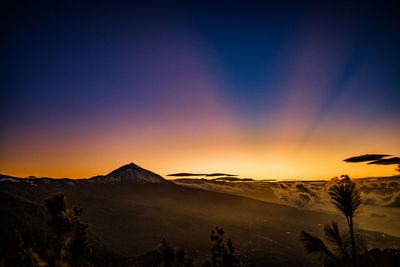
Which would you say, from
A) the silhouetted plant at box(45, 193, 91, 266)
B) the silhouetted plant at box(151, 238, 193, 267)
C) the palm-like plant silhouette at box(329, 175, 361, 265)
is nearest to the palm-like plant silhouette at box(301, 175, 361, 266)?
the palm-like plant silhouette at box(329, 175, 361, 265)

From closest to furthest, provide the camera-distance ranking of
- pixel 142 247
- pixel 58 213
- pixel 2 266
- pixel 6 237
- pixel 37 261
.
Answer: pixel 2 266
pixel 37 261
pixel 58 213
pixel 6 237
pixel 142 247

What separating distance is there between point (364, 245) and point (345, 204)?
4.93 ft

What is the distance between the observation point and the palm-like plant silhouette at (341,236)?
293 inches

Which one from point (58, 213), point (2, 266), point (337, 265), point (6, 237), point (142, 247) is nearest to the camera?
point (2, 266)

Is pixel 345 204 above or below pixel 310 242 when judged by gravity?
above

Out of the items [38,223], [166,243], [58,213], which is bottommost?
[38,223]

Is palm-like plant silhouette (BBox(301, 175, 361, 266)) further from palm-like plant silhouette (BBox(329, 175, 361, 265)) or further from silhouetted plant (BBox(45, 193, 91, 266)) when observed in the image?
silhouetted plant (BBox(45, 193, 91, 266))

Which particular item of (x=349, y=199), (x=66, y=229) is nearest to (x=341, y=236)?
(x=349, y=199)

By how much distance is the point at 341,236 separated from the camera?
7.90 metres

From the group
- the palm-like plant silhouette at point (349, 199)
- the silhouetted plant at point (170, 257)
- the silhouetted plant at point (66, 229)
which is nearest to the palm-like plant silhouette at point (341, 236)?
the palm-like plant silhouette at point (349, 199)

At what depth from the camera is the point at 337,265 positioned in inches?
291

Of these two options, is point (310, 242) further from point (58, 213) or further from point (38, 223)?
point (38, 223)

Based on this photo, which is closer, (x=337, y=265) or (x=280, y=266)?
(x=337, y=265)

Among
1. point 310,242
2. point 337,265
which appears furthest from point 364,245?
point 310,242
